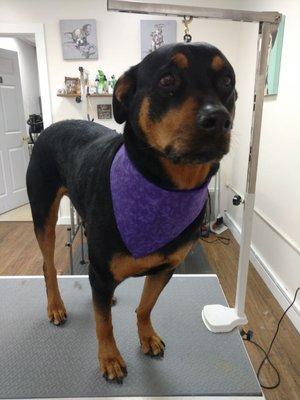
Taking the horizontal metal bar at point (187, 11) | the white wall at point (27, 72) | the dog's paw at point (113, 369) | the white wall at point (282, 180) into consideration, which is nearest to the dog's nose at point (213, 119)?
the horizontal metal bar at point (187, 11)

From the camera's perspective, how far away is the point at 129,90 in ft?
2.96

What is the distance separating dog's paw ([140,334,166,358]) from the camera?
1155mm

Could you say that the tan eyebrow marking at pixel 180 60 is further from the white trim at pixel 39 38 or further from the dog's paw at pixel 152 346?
the white trim at pixel 39 38

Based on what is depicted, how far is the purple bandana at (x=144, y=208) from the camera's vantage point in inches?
34.6

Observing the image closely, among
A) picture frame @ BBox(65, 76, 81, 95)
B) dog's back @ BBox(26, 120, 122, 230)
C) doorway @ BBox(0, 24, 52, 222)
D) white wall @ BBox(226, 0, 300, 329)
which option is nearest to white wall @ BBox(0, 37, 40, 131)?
doorway @ BBox(0, 24, 52, 222)

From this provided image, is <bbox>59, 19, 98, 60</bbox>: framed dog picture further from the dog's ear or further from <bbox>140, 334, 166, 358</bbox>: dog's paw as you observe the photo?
<bbox>140, 334, 166, 358</bbox>: dog's paw

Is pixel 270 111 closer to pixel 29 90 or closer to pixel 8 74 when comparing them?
pixel 8 74

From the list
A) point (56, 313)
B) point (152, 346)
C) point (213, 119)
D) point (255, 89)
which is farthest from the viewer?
point (56, 313)

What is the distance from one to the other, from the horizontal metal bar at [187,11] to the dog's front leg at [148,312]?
796mm

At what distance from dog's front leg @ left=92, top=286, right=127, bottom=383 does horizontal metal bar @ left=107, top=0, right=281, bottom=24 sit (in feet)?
2.59

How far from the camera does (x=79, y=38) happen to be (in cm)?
346

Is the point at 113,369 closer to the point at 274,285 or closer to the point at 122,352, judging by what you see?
the point at 122,352

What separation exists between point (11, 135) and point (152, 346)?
4128 millimetres

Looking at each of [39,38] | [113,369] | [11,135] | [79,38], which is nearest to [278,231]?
[113,369]
